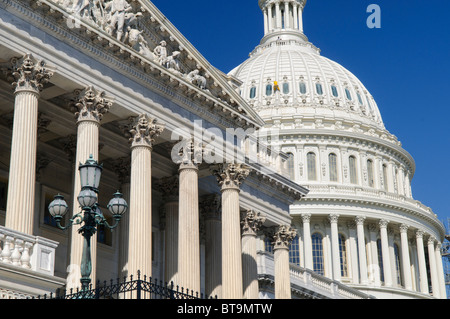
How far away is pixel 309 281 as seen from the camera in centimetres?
6912

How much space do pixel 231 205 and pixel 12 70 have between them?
15051 mm

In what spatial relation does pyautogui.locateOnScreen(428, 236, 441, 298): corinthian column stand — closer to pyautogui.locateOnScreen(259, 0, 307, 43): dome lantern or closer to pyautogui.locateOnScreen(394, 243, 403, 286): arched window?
pyautogui.locateOnScreen(394, 243, 403, 286): arched window

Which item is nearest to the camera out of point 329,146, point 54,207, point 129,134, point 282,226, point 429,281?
point 54,207

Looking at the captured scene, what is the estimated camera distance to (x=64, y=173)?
46531 mm

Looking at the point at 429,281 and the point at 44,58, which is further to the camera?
the point at 429,281

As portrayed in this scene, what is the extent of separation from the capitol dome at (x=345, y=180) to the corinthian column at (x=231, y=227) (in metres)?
59.4

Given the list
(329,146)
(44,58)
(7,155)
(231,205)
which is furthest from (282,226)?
(329,146)

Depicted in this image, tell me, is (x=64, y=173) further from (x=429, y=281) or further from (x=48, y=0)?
(x=429, y=281)

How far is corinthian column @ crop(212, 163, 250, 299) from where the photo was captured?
145ft

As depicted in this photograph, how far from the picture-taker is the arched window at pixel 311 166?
11100 centimetres

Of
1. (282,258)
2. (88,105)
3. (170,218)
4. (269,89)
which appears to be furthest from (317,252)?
(88,105)

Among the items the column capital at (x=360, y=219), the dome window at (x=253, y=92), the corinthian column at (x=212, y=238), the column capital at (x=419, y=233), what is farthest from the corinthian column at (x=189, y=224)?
the dome window at (x=253, y=92)
